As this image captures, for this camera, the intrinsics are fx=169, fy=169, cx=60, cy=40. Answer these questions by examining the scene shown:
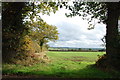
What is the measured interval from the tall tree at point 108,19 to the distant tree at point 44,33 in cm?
1079

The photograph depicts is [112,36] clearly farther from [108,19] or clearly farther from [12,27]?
[12,27]

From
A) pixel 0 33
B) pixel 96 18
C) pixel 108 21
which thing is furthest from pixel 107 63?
pixel 0 33

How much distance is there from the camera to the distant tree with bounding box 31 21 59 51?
2561 cm

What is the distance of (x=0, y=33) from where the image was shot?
46.9 ft

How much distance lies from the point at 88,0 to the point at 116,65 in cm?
596

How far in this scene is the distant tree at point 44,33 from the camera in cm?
2561

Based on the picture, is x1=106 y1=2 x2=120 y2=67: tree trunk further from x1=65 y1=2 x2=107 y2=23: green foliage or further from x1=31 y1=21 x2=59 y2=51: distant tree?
x1=31 y1=21 x2=59 y2=51: distant tree

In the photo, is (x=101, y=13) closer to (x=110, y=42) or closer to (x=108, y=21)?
(x=108, y=21)

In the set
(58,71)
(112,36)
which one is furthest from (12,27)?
(112,36)

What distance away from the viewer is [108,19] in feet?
47.2

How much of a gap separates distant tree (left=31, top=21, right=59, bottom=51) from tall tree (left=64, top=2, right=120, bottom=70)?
35.4ft

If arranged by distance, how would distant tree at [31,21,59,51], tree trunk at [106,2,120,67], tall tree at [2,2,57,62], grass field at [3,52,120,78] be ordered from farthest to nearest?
1. distant tree at [31,21,59,51]
2. tall tree at [2,2,57,62]
3. tree trunk at [106,2,120,67]
4. grass field at [3,52,120,78]

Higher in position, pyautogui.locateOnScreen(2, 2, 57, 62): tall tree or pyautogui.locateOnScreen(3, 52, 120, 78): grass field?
Result: pyautogui.locateOnScreen(2, 2, 57, 62): tall tree

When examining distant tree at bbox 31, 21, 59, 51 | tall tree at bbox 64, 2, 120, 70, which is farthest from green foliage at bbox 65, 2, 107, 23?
distant tree at bbox 31, 21, 59, 51
